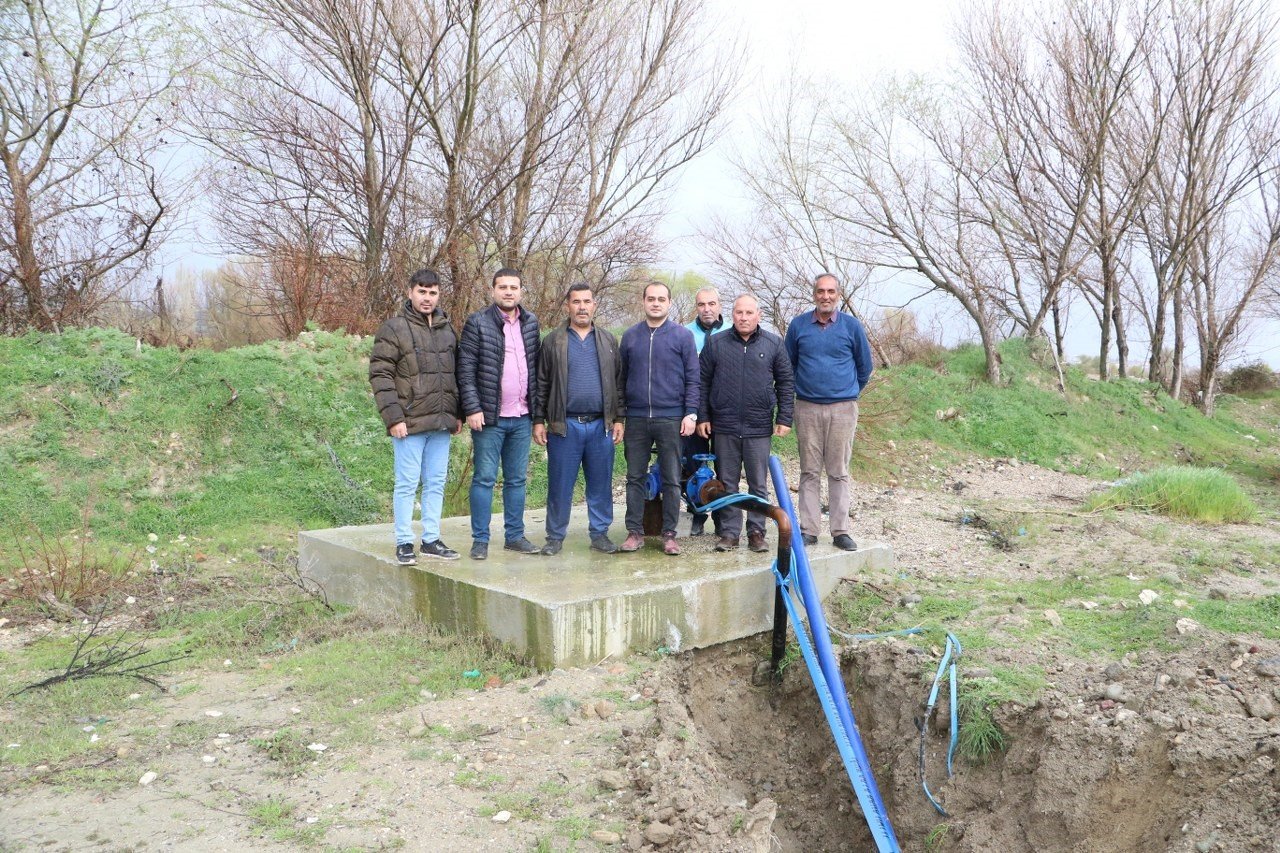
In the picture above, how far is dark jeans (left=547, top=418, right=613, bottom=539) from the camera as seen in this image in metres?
5.32

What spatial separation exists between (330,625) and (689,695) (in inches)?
89.6

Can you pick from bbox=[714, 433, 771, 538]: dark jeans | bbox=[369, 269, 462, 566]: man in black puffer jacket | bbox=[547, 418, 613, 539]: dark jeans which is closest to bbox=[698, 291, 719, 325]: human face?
bbox=[714, 433, 771, 538]: dark jeans

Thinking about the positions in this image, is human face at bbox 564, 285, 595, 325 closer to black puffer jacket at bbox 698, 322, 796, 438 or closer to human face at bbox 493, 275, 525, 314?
human face at bbox 493, 275, 525, 314

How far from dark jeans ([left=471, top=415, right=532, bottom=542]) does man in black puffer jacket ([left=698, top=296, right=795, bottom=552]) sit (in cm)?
114

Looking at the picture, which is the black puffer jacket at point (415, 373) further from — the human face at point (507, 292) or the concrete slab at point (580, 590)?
the concrete slab at point (580, 590)

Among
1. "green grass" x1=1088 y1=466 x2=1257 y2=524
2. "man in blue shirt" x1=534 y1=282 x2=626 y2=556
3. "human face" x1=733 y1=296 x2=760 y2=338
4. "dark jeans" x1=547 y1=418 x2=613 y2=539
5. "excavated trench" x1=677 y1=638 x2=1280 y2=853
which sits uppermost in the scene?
"human face" x1=733 y1=296 x2=760 y2=338

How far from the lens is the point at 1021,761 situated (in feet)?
12.6

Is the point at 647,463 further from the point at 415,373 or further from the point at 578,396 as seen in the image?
the point at 415,373

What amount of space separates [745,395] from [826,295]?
85 cm

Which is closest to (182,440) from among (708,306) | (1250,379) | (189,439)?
(189,439)

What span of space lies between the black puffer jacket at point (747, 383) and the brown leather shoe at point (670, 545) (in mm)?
726

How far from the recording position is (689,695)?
4.77m

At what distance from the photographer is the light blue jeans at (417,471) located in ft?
16.9

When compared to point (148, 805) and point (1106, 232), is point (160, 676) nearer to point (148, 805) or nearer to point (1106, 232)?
point (148, 805)
